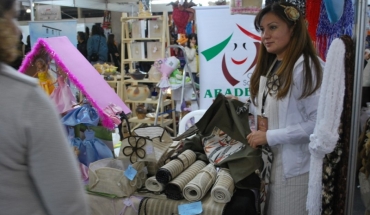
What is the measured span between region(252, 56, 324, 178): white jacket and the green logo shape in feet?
6.19

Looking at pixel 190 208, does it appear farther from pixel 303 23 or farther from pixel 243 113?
pixel 303 23

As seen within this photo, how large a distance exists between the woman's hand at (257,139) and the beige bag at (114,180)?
0.53 meters

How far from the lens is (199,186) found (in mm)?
1620

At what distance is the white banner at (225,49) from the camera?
3443 millimetres

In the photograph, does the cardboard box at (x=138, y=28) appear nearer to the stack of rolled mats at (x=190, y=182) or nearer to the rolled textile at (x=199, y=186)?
the stack of rolled mats at (x=190, y=182)

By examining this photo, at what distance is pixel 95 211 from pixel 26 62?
979 millimetres

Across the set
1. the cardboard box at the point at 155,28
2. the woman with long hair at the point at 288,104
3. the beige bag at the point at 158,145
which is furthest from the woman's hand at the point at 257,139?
the cardboard box at the point at 155,28

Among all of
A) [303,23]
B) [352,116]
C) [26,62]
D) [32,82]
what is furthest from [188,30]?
[32,82]

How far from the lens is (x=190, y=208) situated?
1.61 meters

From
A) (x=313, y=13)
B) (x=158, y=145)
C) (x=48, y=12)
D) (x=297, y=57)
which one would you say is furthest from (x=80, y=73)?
(x=48, y=12)

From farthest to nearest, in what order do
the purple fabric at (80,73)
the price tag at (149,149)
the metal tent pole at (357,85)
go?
1. the purple fabric at (80,73)
2. the price tag at (149,149)
3. the metal tent pole at (357,85)

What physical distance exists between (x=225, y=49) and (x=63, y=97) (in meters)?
1.77

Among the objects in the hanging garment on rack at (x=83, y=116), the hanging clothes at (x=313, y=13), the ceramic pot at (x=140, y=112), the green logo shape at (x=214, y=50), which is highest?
the hanging clothes at (x=313, y=13)

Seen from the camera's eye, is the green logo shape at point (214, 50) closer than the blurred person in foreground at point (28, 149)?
No
